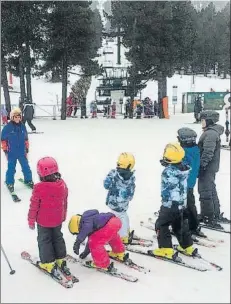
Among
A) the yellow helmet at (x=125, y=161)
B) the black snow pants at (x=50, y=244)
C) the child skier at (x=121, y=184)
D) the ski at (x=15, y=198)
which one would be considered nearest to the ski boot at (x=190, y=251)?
the child skier at (x=121, y=184)

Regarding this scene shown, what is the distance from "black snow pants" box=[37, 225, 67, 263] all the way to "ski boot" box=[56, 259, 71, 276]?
0.05 meters

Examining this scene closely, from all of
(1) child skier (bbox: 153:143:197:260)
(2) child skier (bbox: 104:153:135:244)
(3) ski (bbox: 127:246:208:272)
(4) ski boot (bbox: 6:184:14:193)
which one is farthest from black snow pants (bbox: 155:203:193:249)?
(4) ski boot (bbox: 6:184:14:193)

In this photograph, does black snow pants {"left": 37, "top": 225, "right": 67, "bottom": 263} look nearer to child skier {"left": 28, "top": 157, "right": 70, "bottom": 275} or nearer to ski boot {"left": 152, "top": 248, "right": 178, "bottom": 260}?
child skier {"left": 28, "top": 157, "right": 70, "bottom": 275}

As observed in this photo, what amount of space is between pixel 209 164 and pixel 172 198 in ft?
4.35

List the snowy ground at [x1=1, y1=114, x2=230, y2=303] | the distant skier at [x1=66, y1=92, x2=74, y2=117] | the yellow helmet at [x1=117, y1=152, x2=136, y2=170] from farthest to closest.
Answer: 1. the distant skier at [x1=66, y1=92, x2=74, y2=117]
2. the yellow helmet at [x1=117, y1=152, x2=136, y2=170]
3. the snowy ground at [x1=1, y1=114, x2=230, y2=303]

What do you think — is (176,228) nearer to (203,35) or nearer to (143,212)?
(143,212)

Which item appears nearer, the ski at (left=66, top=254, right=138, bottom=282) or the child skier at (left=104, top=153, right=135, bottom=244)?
the ski at (left=66, top=254, right=138, bottom=282)

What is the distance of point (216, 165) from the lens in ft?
19.2

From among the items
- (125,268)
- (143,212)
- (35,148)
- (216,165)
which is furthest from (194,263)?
(35,148)

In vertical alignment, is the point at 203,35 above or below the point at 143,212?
above

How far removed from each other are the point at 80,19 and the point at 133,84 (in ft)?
17.0

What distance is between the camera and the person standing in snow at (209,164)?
5.68 meters

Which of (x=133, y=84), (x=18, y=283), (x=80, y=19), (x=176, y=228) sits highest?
(x=80, y=19)

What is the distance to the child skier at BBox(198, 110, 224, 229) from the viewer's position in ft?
18.6
